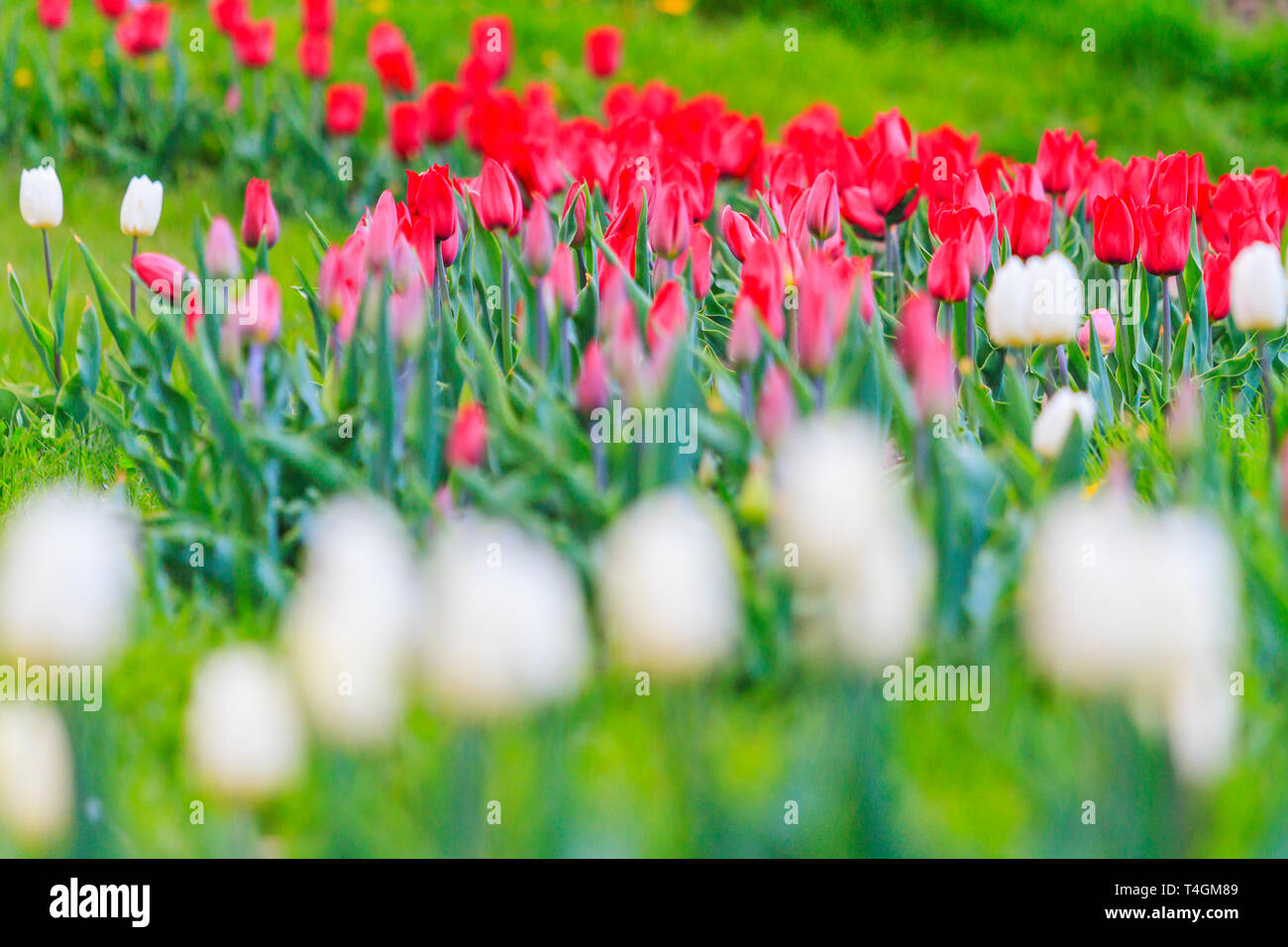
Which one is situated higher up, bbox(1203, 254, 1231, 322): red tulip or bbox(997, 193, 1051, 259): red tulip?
bbox(997, 193, 1051, 259): red tulip

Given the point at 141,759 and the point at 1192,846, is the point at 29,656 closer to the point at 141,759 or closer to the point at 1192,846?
the point at 141,759

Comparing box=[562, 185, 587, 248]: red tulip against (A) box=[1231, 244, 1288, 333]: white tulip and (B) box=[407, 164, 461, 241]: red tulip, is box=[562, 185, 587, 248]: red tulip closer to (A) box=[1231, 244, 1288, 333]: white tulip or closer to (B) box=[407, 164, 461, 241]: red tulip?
(B) box=[407, 164, 461, 241]: red tulip

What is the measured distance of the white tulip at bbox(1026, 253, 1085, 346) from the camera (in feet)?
7.47

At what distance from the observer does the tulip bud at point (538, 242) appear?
2496 mm

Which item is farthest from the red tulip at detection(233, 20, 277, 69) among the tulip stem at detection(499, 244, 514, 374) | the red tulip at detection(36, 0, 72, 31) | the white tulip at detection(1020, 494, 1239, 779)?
the white tulip at detection(1020, 494, 1239, 779)

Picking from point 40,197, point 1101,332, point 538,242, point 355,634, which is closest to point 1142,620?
point 355,634

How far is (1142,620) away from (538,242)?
1558 mm

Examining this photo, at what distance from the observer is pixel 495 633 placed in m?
1.22

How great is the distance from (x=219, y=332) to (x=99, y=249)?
2.82 m

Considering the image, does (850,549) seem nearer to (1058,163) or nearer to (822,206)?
(822,206)

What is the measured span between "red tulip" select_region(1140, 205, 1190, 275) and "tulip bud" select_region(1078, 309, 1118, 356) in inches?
5.2

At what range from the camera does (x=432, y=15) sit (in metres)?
7.61

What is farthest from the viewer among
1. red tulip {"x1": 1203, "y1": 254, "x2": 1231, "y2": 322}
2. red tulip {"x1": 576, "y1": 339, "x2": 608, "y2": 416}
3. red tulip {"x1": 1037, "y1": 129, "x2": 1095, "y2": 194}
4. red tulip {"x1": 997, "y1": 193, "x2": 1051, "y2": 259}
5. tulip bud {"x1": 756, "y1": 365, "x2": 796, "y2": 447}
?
red tulip {"x1": 1037, "y1": 129, "x2": 1095, "y2": 194}
